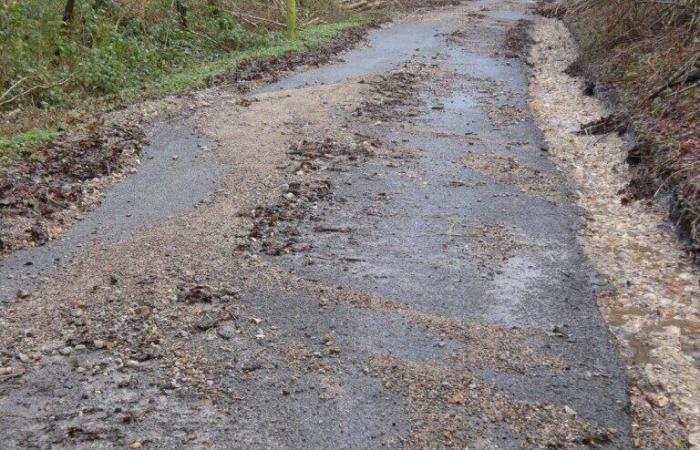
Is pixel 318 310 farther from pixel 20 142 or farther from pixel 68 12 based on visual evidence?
pixel 68 12

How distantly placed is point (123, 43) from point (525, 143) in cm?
696

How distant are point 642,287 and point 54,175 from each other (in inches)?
205

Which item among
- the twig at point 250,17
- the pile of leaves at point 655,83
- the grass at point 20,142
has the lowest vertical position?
the twig at point 250,17

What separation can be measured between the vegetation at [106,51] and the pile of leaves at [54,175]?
421 millimetres

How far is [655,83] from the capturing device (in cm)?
945

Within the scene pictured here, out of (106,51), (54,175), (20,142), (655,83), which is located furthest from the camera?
(106,51)

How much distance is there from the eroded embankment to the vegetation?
564cm

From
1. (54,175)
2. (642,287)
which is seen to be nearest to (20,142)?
(54,175)

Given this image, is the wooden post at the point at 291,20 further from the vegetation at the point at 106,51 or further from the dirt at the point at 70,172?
the dirt at the point at 70,172

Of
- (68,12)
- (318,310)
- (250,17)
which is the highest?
(68,12)

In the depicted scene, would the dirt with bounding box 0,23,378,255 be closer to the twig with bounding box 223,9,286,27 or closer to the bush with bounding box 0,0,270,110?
the bush with bounding box 0,0,270,110

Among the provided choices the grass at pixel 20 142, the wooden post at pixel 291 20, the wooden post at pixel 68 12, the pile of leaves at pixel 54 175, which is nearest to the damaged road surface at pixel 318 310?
the pile of leaves at pixel 54 175

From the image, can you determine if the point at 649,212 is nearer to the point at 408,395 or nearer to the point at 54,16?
the point at 408,395

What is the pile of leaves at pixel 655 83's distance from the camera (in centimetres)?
693
